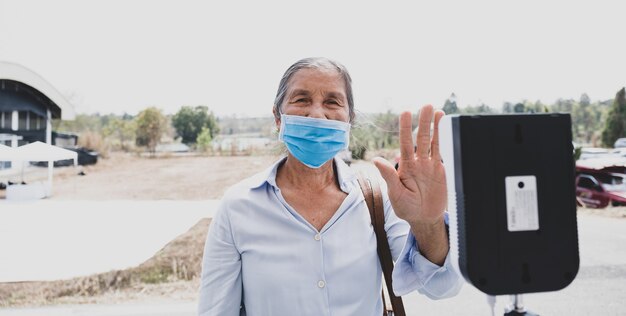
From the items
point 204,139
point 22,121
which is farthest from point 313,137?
point 204,139

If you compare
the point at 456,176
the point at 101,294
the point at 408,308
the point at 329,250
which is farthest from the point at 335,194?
the point at 101,294

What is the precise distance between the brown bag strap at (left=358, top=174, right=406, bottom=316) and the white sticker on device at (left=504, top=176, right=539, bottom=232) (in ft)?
1.68

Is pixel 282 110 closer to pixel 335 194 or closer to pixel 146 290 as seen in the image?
pixel 335 194

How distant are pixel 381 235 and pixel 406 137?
0.43m

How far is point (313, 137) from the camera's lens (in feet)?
2.93

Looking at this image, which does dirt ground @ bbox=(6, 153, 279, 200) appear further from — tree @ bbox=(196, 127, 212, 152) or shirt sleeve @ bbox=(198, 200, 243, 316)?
shirt sleeve @ bbox=(198, 200, 243, 316)

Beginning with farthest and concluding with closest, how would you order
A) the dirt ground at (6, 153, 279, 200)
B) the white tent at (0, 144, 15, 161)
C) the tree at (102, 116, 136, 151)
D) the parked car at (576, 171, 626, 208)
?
the tree at (102, 116, 136, 151) → the dirt ground at (6, 153, 279, 200) → the parked car at (576, 171, 626, 208) → the white tent at (0, 144, 15, 161)

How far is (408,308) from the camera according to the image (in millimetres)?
2670

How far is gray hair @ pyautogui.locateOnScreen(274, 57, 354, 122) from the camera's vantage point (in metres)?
0.91

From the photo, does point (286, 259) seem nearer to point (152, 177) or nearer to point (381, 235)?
point (381, 235)

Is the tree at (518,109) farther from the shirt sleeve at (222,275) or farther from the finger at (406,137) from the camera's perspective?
the shirt sleeve at (222,275)

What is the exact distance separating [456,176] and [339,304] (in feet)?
1.75

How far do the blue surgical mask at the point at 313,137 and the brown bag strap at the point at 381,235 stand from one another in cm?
12

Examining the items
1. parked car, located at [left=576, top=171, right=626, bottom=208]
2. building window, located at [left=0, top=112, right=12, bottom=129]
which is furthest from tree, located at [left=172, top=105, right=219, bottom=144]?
parked car, located at [left=576, top=171, right=626, bottom=208]
